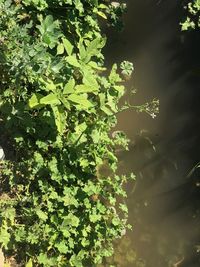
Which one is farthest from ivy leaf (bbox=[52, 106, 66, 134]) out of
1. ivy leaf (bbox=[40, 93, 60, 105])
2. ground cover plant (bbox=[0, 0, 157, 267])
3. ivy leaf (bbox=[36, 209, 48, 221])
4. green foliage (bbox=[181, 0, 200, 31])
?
green foliage (bbox=[181, 0, 200, 31])

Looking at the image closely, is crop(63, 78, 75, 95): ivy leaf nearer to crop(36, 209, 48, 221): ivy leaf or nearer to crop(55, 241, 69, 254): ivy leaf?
crop(36, 209, 48, 221): ivy leaf

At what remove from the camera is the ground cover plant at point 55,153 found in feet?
10.5

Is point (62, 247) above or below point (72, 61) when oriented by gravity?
below

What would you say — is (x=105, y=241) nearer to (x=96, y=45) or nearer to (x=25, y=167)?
(x=25, y=167)

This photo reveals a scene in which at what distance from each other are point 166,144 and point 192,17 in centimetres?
118

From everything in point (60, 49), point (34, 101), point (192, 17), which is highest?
point (192, 17)

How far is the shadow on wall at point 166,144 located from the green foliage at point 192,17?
15 centimetres

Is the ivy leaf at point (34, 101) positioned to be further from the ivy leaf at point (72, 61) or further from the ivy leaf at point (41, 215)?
the ivy leaf at point (41, 215)

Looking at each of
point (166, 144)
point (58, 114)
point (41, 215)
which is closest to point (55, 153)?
point (41, 215)

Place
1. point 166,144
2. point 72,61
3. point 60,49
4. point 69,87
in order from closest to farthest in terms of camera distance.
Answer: point 69,87 → point 72,61 → point 60,49 → point 166,144

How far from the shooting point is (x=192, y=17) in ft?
13.3

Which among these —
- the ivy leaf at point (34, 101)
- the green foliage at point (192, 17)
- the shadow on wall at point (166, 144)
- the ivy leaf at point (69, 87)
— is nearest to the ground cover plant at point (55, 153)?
the ivy leaf at point (34, 101)

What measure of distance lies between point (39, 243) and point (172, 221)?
135 cm

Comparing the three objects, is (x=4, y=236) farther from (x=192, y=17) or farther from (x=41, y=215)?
(x=192, y=17)
